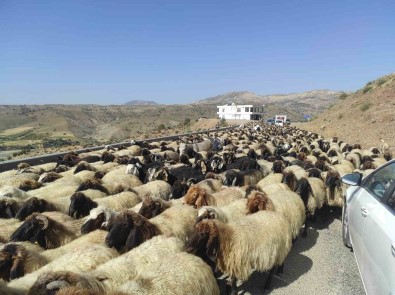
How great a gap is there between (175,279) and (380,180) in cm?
331

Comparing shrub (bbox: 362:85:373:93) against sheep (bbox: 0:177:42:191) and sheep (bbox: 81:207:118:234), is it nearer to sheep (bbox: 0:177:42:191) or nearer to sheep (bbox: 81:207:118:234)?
sheep (bbox: 0:177:42:191)

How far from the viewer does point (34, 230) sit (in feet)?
19.9

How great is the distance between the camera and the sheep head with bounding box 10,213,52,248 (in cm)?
594

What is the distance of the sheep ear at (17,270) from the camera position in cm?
464

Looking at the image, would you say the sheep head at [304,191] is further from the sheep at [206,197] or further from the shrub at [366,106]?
the shrub at [366,106]

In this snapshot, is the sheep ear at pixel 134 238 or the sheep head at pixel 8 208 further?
the sheep head at pixel 8 208

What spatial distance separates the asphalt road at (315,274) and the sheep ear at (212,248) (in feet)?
3.52

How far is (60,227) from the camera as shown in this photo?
6.45m

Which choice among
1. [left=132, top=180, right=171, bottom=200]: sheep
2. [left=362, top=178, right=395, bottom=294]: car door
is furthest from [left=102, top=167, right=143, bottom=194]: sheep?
[left=362, top=178, right=395, bottom=294]: car door

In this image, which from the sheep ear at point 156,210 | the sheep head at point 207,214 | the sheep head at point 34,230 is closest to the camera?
the sheep head at point 34,230

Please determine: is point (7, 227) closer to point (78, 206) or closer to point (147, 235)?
point (78, 206)

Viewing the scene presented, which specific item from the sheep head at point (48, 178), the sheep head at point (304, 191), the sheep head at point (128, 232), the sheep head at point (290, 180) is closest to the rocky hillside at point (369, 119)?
the sheep head at point (290, 180)

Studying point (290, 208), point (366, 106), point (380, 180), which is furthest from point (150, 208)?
point (366, 106)

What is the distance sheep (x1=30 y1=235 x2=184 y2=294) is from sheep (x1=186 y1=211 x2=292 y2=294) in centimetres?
43
